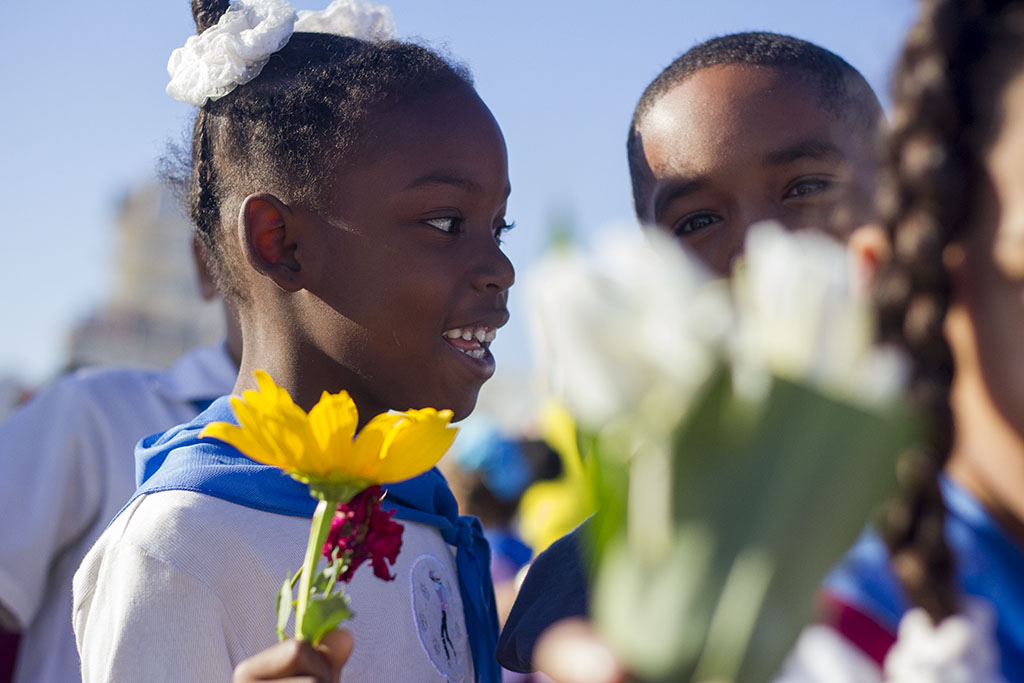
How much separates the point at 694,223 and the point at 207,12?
1173 millimetres

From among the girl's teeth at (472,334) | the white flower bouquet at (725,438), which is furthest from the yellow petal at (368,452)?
the girl's teeth at (472,334)

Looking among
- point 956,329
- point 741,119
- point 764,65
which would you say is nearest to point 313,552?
point 956,329

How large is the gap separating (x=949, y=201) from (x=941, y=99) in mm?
95

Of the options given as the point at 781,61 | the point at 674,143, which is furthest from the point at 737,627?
the point at 781,61

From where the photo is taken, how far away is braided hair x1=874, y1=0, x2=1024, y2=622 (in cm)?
87

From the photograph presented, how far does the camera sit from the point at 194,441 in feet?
6.11

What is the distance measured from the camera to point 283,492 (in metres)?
1.81

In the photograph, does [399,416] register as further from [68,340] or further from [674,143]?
[68,340]

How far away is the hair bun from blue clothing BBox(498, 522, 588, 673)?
4.70 feet

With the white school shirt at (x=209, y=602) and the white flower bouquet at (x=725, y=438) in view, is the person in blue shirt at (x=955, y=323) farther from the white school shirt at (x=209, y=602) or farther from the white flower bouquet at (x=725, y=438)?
the white school shirt at (x=209, y=602)

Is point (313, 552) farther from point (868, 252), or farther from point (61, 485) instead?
point (61, 485)

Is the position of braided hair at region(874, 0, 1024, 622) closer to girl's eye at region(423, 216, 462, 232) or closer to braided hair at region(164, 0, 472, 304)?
girl's eye at region(423, 216, 462, 232)

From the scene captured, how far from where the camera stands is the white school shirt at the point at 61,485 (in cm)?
274

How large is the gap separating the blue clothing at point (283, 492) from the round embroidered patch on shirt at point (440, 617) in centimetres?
2
